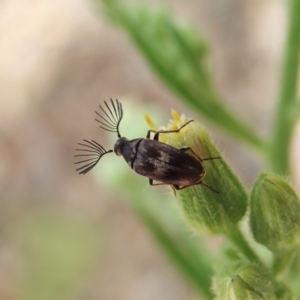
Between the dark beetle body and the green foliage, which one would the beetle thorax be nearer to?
the dark beetle body

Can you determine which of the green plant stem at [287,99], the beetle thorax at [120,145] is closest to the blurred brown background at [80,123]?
the green plant stem at [287,99]

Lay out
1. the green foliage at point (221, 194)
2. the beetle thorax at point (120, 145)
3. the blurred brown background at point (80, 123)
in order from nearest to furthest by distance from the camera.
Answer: the green foliage at point (221, 194)
the beetle thorax at point (120, 145)
the blurred brown background at point (80, 123)

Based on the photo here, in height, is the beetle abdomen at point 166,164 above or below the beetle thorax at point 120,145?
below

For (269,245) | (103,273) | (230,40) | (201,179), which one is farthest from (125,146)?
(230,40)

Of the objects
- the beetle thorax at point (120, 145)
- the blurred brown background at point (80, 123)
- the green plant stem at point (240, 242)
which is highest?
the blurred brown background at point (80, 123)

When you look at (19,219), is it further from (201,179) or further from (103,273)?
(201,179)

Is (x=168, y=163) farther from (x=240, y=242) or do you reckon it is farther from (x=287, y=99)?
(x=287, y=99)

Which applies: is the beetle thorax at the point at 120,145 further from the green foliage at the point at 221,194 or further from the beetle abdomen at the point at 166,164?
the green foliage at the point at 221,194

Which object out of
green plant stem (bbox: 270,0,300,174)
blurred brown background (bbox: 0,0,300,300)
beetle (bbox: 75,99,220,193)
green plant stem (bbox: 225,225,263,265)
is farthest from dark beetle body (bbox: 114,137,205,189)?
blurred brown background (bbox: 0,0,300,300)
